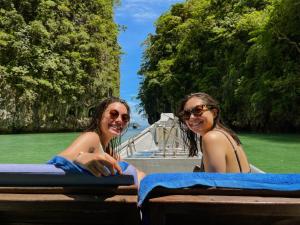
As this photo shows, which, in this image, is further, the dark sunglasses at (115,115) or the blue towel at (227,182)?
the dark sunglasses at (115,115)

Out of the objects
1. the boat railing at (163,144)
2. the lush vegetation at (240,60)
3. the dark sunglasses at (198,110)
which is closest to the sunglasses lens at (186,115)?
the dark sunglasses at (198,110)

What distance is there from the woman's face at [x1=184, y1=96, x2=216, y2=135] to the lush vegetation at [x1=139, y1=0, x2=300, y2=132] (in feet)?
79.5

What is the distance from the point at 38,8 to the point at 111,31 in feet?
30.6

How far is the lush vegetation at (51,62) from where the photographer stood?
105 feet

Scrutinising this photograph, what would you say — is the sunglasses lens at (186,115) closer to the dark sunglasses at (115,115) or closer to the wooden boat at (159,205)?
the dark sunglasses at (115,115)

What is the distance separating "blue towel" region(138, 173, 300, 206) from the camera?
6.03 ft

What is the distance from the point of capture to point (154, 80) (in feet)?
157

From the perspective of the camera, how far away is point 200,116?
8.88 feet

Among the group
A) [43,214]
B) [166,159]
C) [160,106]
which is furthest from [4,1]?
[43,214]

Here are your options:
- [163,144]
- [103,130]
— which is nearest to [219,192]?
[103,130]

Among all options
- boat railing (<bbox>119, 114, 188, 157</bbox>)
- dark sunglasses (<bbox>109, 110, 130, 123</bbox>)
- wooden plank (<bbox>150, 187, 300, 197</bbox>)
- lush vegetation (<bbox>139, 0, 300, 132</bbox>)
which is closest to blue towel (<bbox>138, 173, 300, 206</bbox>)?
wooden plank (<bbox>150, 187, 300, 197</bbox>)

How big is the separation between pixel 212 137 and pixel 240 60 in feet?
103

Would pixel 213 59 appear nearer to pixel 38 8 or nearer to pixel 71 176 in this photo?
pixel 38 8

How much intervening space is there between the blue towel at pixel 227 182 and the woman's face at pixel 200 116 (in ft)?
2.61
